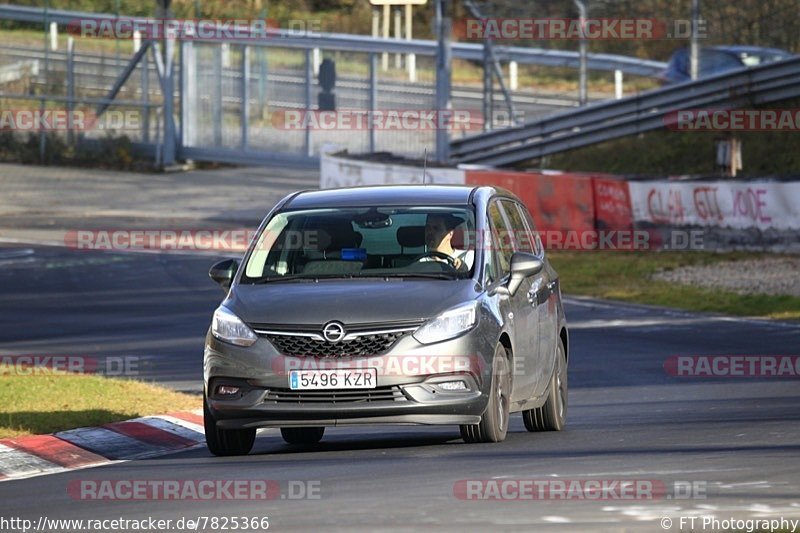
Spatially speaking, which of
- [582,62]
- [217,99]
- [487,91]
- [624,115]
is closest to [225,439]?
[624,115]

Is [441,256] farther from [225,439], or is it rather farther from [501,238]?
[225,439]

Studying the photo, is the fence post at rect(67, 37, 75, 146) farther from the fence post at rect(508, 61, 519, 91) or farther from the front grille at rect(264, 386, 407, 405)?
the front grille at rect(264, 386, 407, 405)

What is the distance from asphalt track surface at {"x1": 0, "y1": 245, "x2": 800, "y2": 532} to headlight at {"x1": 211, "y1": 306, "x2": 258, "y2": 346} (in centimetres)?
72

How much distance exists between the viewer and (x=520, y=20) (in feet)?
113

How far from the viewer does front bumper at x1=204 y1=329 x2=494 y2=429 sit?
10062mm

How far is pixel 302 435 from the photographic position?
1189 cm

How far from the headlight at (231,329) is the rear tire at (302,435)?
155 cm

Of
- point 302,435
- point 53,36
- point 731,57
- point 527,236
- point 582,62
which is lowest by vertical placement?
point 302,435

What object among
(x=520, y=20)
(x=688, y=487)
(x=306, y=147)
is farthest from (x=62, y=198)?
(x=688, y=487)

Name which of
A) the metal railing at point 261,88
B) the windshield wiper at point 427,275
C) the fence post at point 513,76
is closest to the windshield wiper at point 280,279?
the windshield wiper at point 427,275

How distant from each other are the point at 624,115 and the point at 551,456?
2247 cm

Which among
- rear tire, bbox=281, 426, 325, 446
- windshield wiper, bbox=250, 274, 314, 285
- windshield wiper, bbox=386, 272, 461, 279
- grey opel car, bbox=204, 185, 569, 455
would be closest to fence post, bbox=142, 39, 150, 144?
rear tire, bbox=281, 426, 325, 446

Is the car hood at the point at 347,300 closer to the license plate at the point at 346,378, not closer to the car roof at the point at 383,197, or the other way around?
the license plate at the point at 346,378

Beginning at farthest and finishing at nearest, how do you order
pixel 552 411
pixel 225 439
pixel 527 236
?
1. pixel 527 236
2. pixel 552 411
3. pixel 225 439
